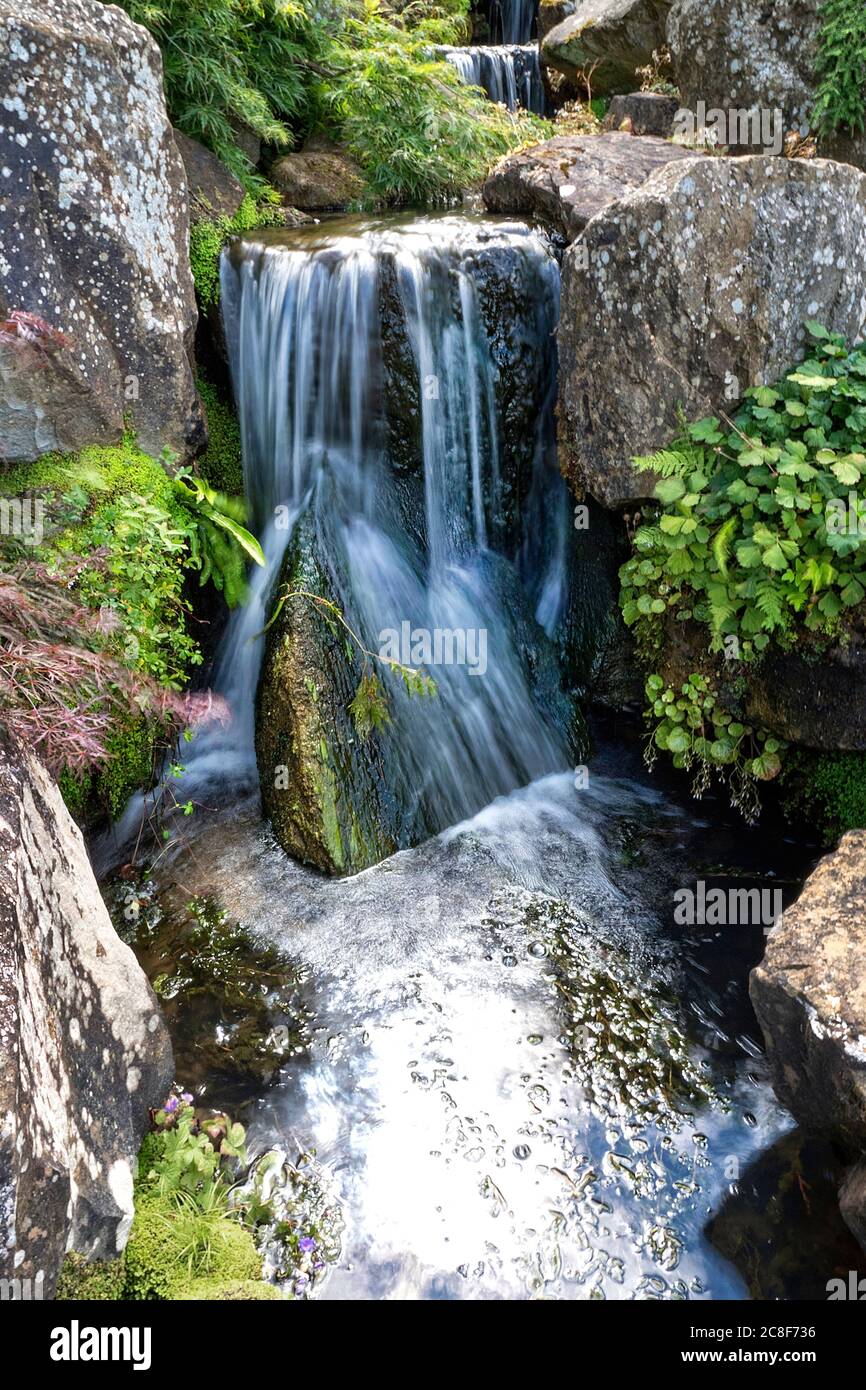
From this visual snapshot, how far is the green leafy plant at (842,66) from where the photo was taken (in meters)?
6.52

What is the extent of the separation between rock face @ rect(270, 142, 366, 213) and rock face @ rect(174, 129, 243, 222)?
137cm

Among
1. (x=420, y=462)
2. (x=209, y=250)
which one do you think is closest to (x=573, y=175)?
(x=420, y=462)

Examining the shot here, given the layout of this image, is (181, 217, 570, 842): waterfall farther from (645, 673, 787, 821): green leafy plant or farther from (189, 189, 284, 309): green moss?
(645, 673, 787, 821): green leafy plant

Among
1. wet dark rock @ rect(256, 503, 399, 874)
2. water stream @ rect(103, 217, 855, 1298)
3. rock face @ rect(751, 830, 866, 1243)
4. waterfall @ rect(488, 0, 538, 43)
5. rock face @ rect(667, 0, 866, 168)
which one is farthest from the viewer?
waterfall @ rect(488, 0, 538, 43)

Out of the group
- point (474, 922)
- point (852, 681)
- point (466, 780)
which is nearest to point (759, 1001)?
point (474, 922)

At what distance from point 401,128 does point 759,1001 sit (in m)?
8.44

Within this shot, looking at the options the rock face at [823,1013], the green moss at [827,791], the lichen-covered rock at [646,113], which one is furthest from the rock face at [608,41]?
the rock face at [823,1013]

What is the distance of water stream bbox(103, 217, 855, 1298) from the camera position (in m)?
3.57

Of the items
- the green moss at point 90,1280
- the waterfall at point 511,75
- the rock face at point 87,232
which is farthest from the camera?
the waterfall at point 511,75

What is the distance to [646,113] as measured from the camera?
324 inches

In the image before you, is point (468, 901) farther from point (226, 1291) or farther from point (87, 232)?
point (87, 232)

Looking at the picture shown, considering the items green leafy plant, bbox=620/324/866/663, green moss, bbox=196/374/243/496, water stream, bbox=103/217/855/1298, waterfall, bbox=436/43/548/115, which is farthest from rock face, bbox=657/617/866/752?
waterfall, bbox=436/43/548/115

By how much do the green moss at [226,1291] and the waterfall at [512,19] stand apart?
1421 centimetres

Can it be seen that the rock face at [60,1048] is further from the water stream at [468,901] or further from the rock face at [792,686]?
the rock face at [792,686]
